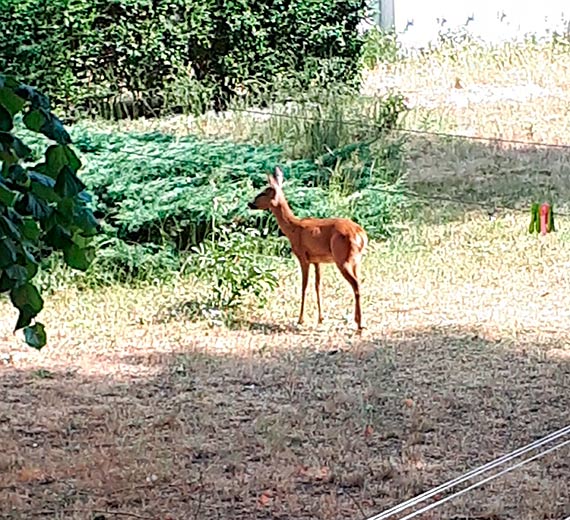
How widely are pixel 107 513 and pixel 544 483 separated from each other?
1574 millimetres

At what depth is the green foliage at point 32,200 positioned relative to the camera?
8.18 ft

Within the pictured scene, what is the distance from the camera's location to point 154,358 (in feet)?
21.5

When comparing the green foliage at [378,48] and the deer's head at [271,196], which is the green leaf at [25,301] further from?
the green foliage at [378,48]

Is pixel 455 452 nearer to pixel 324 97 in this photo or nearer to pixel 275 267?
pixel 275 267

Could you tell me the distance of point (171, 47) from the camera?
12297 mm

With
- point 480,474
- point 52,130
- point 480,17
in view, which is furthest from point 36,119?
point 480,17

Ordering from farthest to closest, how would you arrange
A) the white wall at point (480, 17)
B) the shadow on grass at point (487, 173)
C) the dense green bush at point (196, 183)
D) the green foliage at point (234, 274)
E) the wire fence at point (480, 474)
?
the white wall at point (480, 17) → the shadow on grass at point (487, 173) → the dense green bush at point (196, 183) → the green foliage at point (234, 274) → the wire fence at point (480, 474)

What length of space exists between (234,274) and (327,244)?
2.11 feet

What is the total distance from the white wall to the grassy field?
29.3 feet

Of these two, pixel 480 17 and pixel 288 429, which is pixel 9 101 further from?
pixel 480 17

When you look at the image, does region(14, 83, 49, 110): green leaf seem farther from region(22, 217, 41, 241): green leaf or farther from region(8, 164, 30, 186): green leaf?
region(22, 217, 41, 241): green leaf

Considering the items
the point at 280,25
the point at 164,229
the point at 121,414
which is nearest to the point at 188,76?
the point at 280,25

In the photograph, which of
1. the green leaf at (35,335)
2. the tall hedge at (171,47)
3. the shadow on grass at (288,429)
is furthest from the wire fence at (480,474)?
the tall hedge at (171,47)

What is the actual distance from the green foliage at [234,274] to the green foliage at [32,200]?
4587 mm
